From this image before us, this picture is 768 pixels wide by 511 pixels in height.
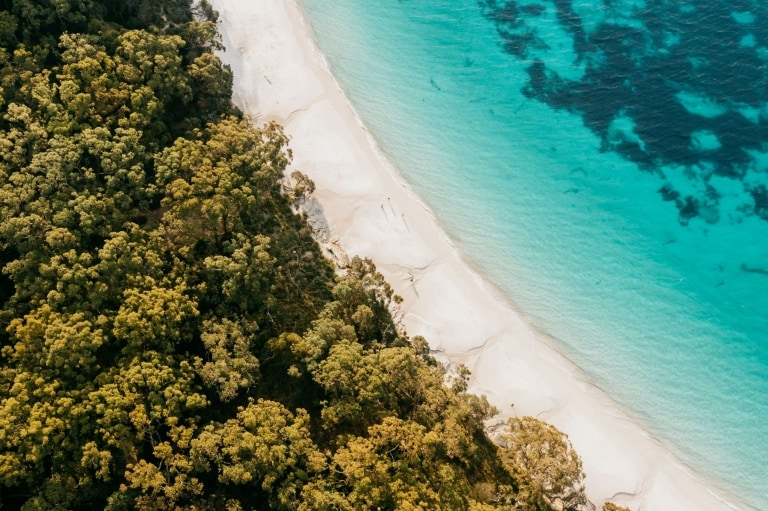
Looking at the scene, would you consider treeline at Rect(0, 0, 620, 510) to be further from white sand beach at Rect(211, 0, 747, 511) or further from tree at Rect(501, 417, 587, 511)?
white sand beach at Rect(211, 0, 747, 511)

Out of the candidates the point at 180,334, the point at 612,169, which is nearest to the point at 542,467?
the point at 180,334

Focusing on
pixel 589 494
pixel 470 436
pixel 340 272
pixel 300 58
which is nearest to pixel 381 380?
pixel 470 436

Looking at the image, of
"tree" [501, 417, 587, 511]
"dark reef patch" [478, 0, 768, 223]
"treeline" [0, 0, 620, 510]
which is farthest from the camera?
"dark reef patch" [478, 0, 768, 223]

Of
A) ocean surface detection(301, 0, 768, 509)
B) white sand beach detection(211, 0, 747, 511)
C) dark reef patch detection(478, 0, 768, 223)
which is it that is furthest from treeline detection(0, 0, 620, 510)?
dark reef patch detection(478, 0, 768, 223)

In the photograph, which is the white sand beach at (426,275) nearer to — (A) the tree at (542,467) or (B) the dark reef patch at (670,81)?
(A) the tree at (542,467)

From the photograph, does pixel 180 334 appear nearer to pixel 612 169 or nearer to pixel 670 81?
pixel 612 169

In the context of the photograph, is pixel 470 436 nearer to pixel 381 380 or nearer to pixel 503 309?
pixel 381 380
